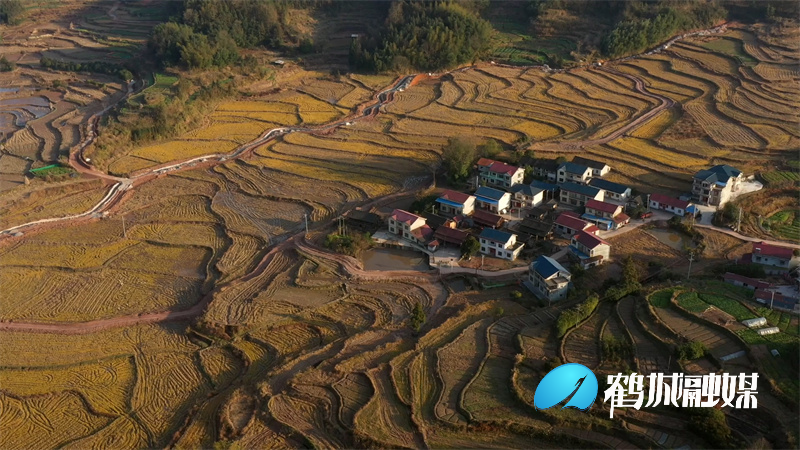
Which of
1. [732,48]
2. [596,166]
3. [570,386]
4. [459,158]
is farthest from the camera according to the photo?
[732,48]

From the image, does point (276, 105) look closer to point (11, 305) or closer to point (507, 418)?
Result: point (11, 305)

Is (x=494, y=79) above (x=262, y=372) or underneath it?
above

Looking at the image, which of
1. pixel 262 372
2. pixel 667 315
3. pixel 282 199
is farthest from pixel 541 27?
pixel 262 372

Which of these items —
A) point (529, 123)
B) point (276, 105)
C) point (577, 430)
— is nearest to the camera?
point (577, 430)

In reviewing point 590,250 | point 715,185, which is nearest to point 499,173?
point 590,250

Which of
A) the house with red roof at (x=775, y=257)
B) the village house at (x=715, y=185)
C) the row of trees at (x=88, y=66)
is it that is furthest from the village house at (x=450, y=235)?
the row of trees at (x=88, y=66)

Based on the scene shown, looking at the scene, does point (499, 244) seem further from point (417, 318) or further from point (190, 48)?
point (190, 48)

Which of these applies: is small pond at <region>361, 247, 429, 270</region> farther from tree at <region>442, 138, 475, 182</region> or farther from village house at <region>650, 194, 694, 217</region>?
village house at <region>650, 194, 694, 217</region>
